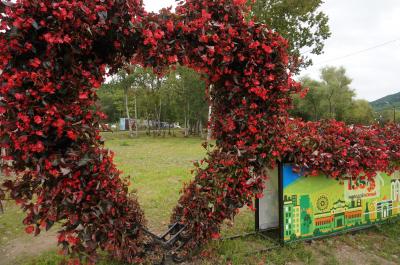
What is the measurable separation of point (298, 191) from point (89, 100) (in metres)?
3.21

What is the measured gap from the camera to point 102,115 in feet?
10.5

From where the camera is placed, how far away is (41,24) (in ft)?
9.28

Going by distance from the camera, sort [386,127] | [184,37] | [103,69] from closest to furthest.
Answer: [103,69] → [184,37] → [386,127]

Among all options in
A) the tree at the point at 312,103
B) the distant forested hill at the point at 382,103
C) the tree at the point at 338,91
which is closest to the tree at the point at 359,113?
the tree at the point at 338,91

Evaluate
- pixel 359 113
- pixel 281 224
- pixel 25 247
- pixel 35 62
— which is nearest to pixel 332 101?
pixel 359 113

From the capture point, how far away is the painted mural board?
16.8ft

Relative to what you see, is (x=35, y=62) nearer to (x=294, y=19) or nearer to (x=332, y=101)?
(x=294, y=19)

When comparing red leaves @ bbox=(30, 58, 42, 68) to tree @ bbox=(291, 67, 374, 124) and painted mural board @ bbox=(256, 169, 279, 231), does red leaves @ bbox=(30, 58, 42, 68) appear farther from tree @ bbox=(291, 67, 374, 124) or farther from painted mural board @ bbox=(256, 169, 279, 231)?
tree @ bbox=(291, 67, 374, 124)

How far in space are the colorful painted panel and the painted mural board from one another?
469 millimetres

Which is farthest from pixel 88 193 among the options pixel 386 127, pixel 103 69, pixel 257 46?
pixel 386 127

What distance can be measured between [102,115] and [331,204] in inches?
148

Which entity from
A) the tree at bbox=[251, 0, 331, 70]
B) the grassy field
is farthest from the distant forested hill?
the grassy field

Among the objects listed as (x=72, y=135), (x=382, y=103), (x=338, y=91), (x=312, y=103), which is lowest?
(x=72, y=135)

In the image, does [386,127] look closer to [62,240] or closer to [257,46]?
[257,46]
